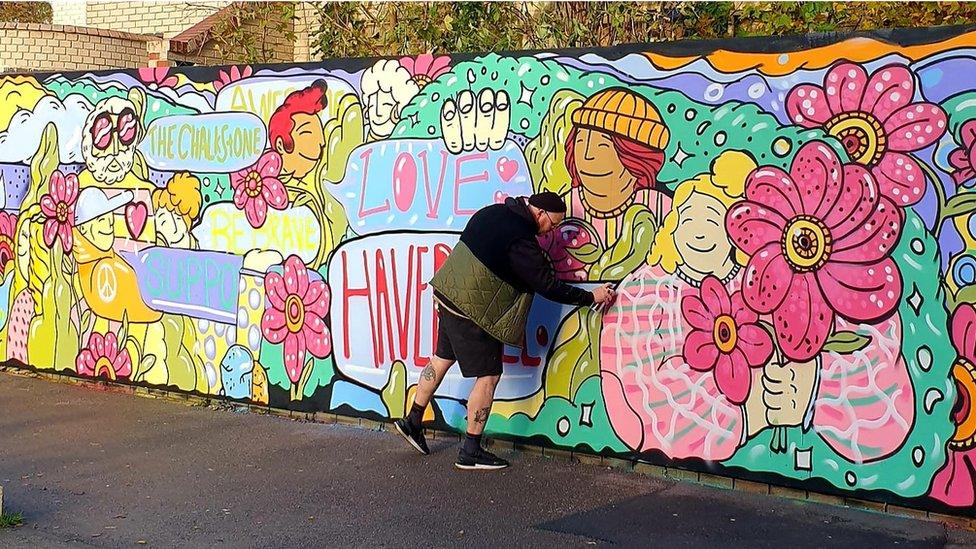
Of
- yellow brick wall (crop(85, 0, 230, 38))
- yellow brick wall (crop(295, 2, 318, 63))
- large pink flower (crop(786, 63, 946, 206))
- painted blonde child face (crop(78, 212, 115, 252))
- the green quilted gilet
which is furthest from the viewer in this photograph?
yellow brick wall (crop(85, 0, 230, 38))

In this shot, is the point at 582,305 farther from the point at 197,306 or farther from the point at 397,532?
the point at 197,306

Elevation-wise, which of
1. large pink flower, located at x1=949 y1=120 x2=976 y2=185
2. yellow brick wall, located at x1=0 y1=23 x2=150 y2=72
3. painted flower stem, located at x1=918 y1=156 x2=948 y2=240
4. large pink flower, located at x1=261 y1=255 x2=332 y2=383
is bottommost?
large pink flower, located at x1=261 y1=255 x2=332 y2=383

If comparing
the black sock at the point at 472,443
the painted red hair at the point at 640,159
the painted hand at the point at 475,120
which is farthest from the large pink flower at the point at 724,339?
the painted hand at the point at 475,120

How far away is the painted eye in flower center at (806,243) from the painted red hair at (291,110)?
10.4 ft

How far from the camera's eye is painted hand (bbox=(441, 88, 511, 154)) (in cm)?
654

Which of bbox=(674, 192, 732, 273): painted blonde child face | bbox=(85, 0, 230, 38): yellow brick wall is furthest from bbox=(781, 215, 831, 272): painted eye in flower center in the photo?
bbox=(85, 0, 230, 38): yellow brick wall

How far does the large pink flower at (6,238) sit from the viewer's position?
8.98 metres

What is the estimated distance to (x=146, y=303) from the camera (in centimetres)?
826

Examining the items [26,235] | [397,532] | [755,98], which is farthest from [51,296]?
[755,98]

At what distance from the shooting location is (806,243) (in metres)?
5.52

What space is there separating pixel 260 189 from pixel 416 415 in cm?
209

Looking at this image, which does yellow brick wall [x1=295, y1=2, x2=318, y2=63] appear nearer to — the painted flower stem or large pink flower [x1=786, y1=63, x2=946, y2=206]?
large pink flower [x1=786, y1=63, x2=946, y2=206]

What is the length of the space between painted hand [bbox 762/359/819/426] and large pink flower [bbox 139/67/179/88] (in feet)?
15.4

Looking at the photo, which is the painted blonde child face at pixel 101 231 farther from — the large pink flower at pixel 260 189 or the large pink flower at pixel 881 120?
the large pink flower at pixel 881 120
